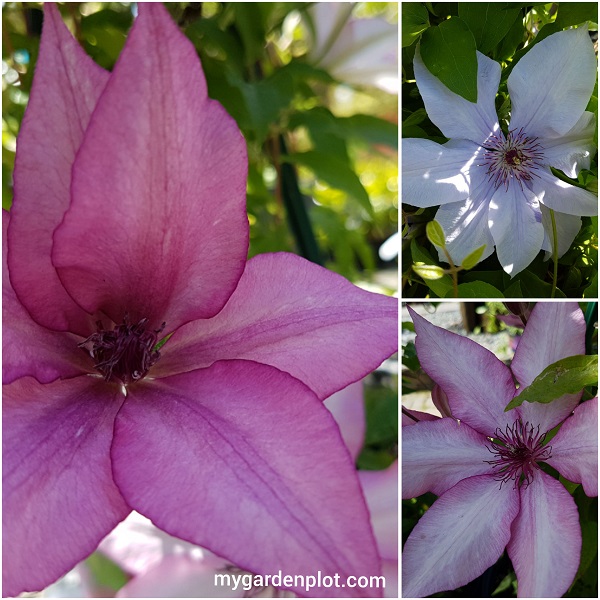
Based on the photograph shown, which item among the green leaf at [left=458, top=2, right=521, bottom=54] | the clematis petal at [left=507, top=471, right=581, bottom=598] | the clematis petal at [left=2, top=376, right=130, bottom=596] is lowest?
the clematis petal at [left=507, top=471, right=581, bottom=598]

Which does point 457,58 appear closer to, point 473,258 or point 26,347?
point 473,258

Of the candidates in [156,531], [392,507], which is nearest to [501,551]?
[392,507]

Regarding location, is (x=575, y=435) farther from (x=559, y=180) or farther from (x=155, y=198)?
(x=155, y=198)

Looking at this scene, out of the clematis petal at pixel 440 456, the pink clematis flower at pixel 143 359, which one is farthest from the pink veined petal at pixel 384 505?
the pink clematis flower at pixel 143 359

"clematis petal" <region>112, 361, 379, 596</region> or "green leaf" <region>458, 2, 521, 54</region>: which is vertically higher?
"green leaf" <region>458, 2, 521, 54</region>

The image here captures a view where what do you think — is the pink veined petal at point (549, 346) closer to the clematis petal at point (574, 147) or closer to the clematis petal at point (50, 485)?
the clematis petal at point (574, 147)

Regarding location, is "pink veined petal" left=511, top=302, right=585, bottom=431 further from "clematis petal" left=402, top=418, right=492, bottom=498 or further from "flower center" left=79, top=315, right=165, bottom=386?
"flower center" left=79, top=315, right=165, bottom=386

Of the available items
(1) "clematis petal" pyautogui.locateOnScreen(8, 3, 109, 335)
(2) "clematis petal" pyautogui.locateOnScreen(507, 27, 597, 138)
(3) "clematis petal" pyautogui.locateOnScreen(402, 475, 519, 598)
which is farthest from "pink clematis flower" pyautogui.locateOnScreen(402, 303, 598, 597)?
(1) "clematis petal" pyautogui.locateOnScreen(8, 3, 109, 335)

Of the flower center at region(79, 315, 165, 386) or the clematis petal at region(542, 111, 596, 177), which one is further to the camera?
the clematis petal at region(542, 111, 596, 177)
